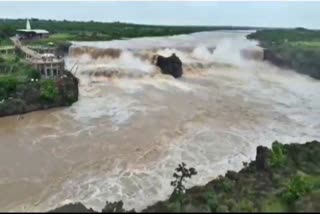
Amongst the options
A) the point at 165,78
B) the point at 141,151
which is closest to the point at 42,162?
the point at 141,151

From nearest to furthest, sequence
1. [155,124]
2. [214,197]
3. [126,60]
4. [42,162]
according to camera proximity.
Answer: [214,197] < [42,162] < [155,124] < [126,60]

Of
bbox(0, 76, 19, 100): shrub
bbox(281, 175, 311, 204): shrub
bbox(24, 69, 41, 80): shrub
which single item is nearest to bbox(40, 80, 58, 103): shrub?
bbox(24, 69, 41, 80): shrub

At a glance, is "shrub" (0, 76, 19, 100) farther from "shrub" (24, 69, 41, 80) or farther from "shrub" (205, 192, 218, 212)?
"shrub" (205, 192, 218, 212)

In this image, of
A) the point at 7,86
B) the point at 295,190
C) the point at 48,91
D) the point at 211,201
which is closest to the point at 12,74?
the point at 7,86

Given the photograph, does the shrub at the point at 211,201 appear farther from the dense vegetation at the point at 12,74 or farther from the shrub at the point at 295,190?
the dense vegetation at the point at 12,74

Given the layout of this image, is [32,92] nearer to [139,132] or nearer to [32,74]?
[32,74]

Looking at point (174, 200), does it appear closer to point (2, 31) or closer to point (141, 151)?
point (141, 151)

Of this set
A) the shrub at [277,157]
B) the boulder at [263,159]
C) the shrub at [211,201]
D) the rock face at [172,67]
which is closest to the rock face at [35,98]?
the rock face at [172,67]
